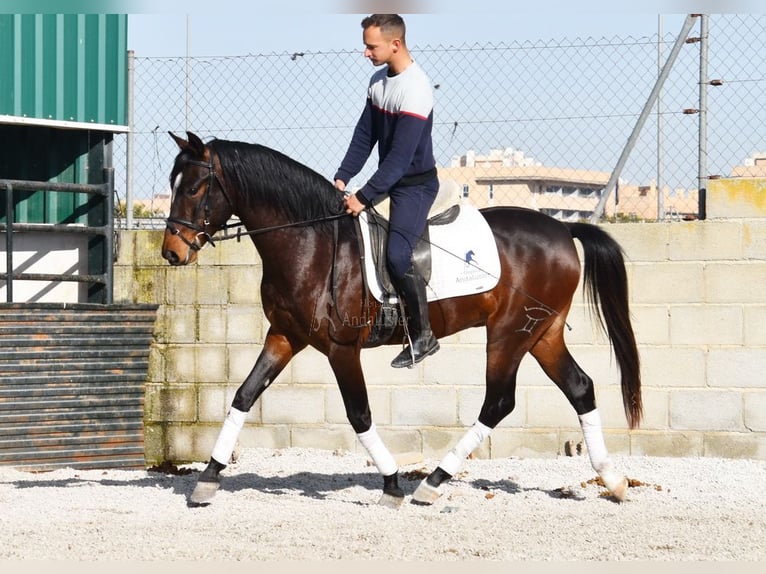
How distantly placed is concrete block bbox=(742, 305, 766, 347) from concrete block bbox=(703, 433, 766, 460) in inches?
27.2

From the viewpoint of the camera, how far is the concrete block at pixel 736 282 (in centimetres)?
919

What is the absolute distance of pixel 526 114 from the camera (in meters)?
9.62

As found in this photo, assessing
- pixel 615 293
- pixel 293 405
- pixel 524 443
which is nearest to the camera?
pixel 615 293

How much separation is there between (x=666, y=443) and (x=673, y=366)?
587mm

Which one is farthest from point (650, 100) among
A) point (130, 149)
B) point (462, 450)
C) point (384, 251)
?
point (130, 149)

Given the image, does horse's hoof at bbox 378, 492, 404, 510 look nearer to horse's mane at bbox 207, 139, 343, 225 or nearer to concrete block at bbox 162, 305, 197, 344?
horse's mane at bbox 207, 139, 343, 225

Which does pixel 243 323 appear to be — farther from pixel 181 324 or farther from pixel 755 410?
pixel 755 410

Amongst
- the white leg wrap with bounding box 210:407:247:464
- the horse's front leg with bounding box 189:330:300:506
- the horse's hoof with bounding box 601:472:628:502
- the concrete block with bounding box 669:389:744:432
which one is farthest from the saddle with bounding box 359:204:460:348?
the concrete block with bounding box 669:389:744:432

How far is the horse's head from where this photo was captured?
7.13 metres

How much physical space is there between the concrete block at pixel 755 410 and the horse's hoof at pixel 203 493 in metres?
4.14

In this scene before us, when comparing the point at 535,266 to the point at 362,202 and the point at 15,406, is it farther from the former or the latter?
the point at 15,406

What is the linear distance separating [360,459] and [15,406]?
2.61 meters

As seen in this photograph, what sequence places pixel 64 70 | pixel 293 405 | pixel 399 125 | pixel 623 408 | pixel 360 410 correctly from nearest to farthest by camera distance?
pixel 399 125 → pixel 360 410 → pixel 623 408 → pixel 293 405 → pixel 64 70

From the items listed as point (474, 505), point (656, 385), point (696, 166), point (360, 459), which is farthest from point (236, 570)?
point (696, 166)
